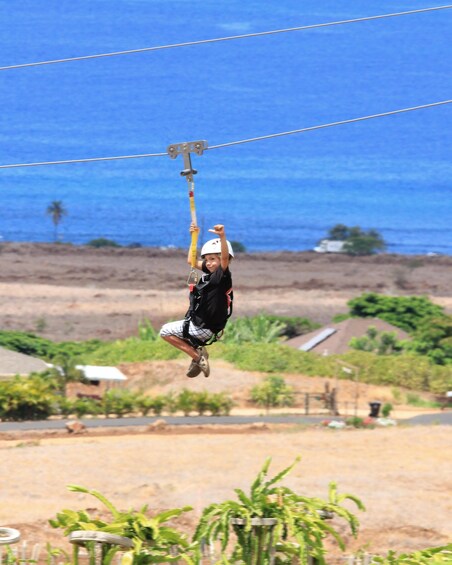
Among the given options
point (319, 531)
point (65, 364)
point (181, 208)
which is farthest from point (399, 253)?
point (319, 531)

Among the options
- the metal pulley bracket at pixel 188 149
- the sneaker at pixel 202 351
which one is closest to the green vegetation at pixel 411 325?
the sneaker at pixel 202 351

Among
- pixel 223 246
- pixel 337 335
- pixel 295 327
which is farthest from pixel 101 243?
→ pixel 223 246

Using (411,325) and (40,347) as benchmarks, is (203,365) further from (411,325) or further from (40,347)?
(411,325)

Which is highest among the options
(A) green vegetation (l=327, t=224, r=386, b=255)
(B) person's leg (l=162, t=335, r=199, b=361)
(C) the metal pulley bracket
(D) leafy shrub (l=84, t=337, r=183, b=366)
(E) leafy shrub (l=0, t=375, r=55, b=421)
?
(A) green vegetation (l=327, t=224, r=386, b=255)

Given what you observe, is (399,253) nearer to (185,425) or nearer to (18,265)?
(18,265)

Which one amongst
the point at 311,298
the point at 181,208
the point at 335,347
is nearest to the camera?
the point at 335,347

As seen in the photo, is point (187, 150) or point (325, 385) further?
point (325, 385)

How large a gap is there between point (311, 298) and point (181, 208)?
43.7 m

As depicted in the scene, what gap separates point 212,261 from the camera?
65.3 ft

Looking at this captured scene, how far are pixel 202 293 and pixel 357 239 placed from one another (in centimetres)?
14294

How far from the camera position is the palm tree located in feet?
537

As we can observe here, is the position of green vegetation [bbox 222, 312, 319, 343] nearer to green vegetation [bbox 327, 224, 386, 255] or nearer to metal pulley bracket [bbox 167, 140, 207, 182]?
metal pulley bracket [bbox 167, 140, 207, 182]

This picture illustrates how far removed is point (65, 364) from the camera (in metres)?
67.0

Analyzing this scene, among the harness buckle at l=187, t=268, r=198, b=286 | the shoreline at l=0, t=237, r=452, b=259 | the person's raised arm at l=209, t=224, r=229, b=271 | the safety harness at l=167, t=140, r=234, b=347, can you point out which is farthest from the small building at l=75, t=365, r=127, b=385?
the shoreline at l=0, t=237, r=452, b=259
